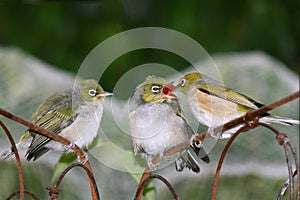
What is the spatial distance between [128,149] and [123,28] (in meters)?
1.63

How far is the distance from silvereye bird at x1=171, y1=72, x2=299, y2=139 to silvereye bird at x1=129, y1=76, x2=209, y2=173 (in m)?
0.04

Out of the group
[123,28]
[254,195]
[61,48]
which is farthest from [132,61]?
[254,195]

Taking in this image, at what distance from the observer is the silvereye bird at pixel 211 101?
143 cm

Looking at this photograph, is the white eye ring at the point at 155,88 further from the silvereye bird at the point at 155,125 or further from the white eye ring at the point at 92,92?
the white eye ring at the point at 92,92

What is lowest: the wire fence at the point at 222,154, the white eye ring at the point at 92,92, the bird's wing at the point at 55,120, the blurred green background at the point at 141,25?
the wire fence at the point at 222,154

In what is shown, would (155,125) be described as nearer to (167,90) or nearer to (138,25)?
(167,90)

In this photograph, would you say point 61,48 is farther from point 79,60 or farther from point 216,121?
point 216,121

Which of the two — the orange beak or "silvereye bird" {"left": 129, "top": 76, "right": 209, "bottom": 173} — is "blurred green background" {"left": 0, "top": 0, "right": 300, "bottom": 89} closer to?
"silvereye bird" {"left": 129, "top": 76, "right": 209, "bottom": 173}

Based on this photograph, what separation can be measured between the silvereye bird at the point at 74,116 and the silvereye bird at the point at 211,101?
201 mm

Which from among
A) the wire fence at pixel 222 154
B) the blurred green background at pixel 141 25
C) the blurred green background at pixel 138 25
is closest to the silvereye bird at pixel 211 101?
the wire fence at pixel 222 154

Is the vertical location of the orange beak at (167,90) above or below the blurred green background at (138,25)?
below

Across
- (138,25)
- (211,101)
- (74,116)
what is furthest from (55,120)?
(138,25)

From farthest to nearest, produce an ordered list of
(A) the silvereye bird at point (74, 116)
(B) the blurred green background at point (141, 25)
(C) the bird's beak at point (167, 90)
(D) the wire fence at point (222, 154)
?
(B) the blurred green background at point (141, 25), (A) the silvereye bird at point (74, 116), (C) the bird's beak at point (167, 90), (D) the wire fence at point (222, 154)

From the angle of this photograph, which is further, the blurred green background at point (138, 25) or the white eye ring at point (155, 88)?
the blurred green background at point (138, 25)
